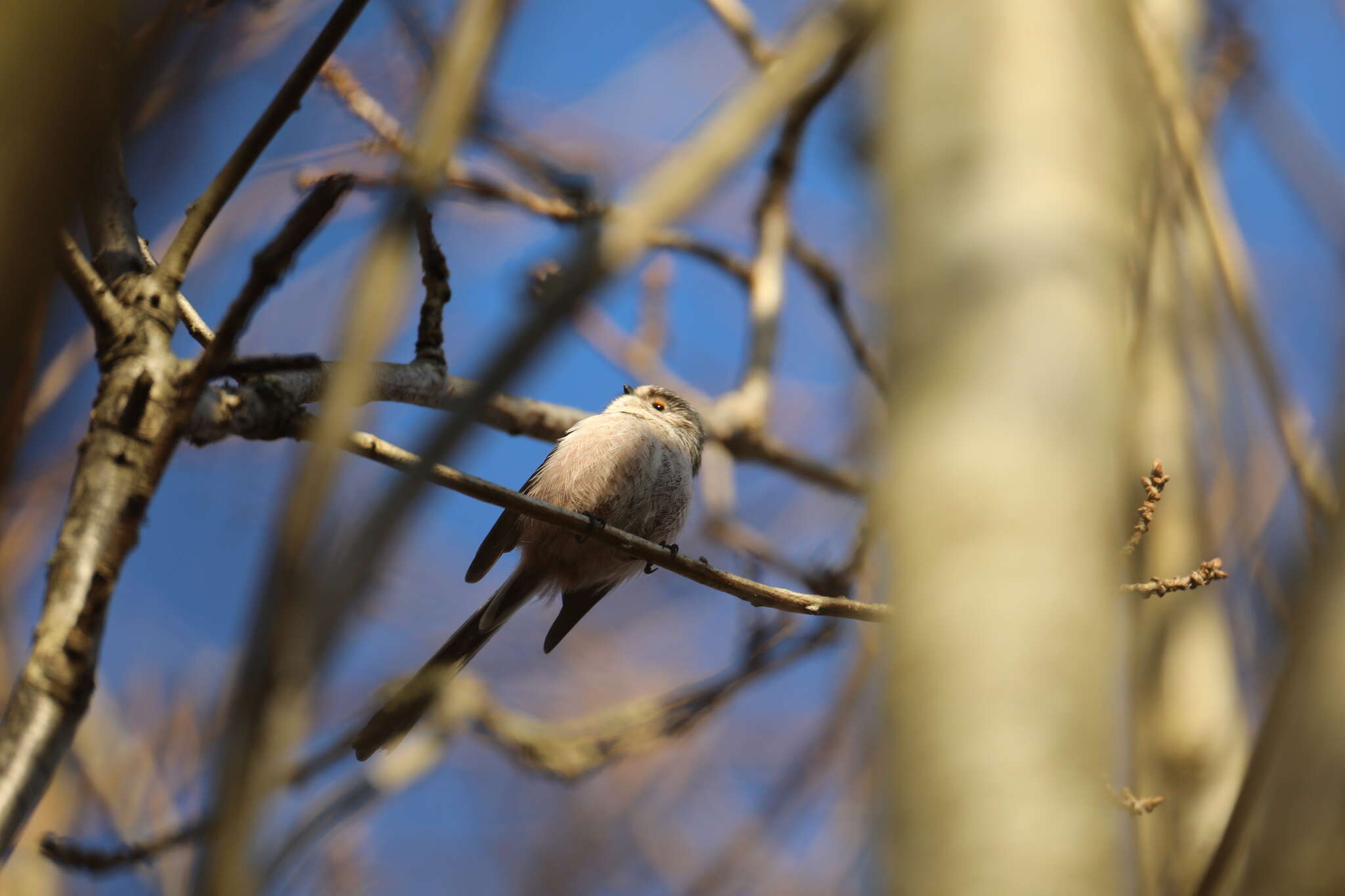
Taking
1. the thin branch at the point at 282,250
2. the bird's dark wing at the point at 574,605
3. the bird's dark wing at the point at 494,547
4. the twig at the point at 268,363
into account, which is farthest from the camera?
the bird's dark wing at the point at 574,605

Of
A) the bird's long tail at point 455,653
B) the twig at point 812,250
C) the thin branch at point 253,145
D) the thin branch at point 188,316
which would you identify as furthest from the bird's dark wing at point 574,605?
the thin branch at point 253,145

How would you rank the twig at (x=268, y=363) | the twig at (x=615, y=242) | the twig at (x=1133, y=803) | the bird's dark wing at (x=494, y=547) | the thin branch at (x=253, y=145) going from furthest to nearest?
the bird's dark wing at (x=494, y=547), the twig at (x=268, y=363), the thin branch at (x=253, y=145), the twig at (x=1133, y=803), the twig at (x=615, y=242)

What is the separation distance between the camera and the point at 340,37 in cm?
220

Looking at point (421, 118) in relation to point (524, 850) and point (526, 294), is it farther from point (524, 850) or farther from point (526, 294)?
point (524, 850)

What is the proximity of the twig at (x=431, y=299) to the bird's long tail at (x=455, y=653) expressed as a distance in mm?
869

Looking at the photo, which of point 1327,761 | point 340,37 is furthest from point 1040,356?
point 340,37

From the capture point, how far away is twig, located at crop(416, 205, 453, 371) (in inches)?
110

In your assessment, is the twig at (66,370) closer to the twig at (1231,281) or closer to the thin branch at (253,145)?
the thin branch at (253,145)

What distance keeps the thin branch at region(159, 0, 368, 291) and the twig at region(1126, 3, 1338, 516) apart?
2.17 metres

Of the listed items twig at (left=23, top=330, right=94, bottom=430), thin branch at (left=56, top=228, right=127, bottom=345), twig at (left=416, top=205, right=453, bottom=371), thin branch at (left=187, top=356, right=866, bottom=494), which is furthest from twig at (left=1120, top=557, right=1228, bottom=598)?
twig at (left=23, top=330, right=94, bottom=430)

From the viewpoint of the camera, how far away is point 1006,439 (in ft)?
4.83

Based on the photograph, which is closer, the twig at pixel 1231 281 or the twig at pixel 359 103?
the twig at pixel 1231 281

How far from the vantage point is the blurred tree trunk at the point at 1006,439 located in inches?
51.1

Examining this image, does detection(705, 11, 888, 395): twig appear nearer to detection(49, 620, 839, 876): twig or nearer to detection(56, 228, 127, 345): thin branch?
detection(49, 620, 839, 876): twig
